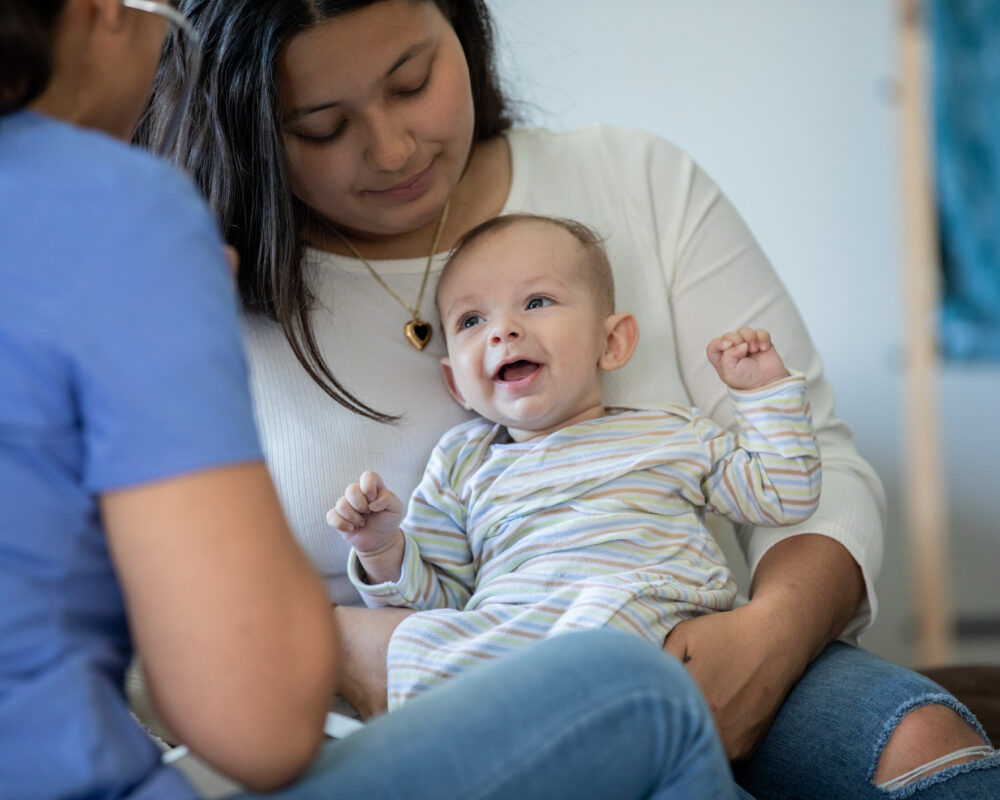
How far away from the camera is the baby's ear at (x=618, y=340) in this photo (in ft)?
4.45

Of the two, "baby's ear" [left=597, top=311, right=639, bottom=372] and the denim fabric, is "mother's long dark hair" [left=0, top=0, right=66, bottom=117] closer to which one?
the denim fabric

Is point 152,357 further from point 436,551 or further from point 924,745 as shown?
point 924,745

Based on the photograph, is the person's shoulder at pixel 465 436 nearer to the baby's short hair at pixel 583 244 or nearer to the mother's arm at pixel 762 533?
the baby's short hair at pixel 583 244

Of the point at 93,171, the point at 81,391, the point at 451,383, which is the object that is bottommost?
→ the point at 451,383

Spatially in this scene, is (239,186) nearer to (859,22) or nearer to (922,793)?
(922,793)

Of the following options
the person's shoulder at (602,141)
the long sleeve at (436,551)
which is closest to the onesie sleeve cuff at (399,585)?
the long sleeve at (436,551)

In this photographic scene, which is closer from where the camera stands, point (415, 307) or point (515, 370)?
point (515, 370)

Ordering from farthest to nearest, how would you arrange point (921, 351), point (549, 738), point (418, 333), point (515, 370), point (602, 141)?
point (921, 351), point (602, 141), point (418, 333), point (515, 370), point (549, 738)

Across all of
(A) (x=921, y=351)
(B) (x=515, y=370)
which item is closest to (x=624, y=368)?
(B) (x=515, y=370)

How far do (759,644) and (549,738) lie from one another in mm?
505

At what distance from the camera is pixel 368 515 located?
46.9 inches

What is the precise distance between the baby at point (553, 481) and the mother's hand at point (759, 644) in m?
0.04

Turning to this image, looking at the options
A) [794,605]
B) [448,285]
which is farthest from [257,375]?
[794,605]

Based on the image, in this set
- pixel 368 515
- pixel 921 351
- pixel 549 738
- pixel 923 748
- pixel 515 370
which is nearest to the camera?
pixel 549 738
